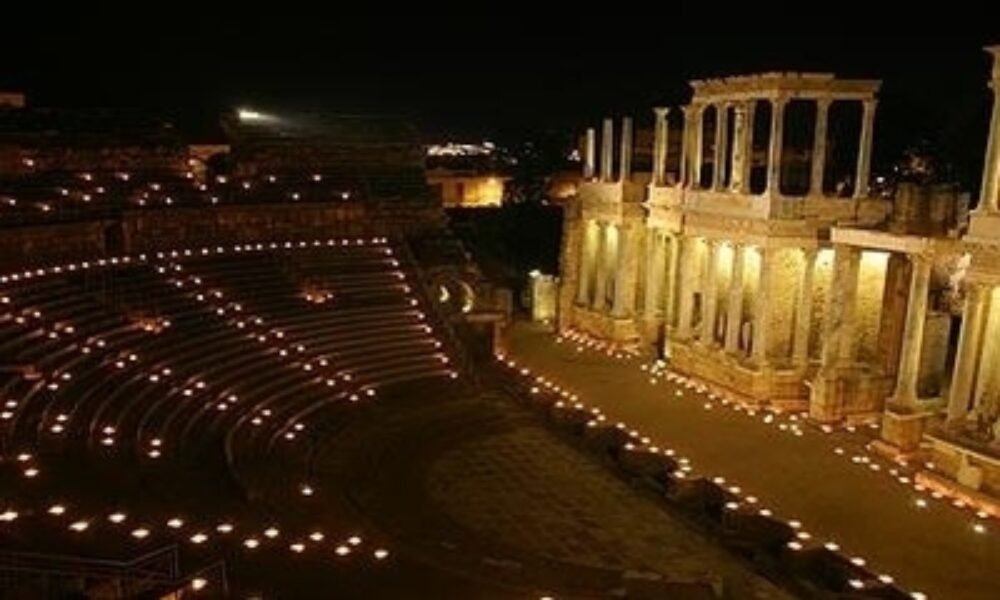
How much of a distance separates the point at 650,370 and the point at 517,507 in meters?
12.5

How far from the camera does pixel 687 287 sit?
94.7 feet

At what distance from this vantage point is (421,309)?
1032 inches

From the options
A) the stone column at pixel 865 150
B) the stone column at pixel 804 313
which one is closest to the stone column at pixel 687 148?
the stone column at pixel 804 313

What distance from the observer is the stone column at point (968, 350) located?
19.7m

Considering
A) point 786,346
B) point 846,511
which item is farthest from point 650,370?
point 846,511

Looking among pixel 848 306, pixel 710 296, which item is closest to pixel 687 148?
pixel 710 296

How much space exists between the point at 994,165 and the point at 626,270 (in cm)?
1406

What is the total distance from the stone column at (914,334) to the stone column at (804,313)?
3.31m

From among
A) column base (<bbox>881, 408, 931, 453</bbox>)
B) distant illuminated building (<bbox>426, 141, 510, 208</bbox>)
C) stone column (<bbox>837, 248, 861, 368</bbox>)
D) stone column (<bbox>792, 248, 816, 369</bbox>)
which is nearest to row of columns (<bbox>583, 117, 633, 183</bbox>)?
stone column (<bbox>792, 248, 816, 369</bbox>)

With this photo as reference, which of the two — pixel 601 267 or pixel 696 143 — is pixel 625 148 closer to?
pixel 696 143

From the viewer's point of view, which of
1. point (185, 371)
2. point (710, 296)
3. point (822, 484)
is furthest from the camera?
point (710, 296)

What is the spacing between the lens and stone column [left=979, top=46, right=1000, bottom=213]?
1888cm

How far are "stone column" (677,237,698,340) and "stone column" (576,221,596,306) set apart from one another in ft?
17.5

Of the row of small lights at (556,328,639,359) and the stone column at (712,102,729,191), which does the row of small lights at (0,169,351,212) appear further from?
the stone column at (712,102,729,191)
